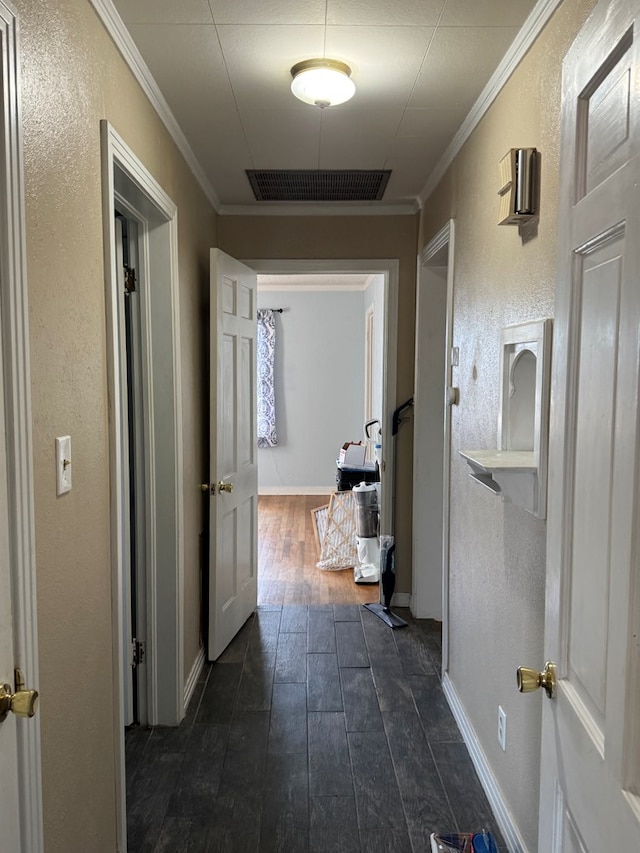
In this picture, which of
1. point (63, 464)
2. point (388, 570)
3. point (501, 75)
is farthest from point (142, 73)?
point (388, 570)

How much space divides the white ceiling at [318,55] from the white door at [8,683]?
4.18 feet

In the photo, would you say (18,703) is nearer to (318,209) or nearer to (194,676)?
(194,676)

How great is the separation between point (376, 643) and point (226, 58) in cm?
270

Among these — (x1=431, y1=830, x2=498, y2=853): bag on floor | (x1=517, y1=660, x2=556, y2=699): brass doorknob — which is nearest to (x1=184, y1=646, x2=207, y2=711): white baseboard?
(x1=431, y1=830, x2=498, y2=853): bag on floor

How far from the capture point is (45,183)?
122 centimetres

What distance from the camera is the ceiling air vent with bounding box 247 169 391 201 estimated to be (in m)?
2.95

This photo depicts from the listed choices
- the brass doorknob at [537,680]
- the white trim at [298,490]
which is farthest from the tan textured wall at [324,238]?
the white trim at [298,490]

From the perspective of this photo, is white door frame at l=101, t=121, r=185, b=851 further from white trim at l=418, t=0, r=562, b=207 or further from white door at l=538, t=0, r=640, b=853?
white door at l=538, t=0, r=640, b=853

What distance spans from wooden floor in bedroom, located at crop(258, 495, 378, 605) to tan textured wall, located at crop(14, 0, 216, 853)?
7.68 feet

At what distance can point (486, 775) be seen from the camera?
81.8 inches

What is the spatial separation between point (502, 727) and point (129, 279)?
1.99 meters

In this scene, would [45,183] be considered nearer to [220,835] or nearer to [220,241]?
[220,835]

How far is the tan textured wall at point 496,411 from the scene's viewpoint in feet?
5.25

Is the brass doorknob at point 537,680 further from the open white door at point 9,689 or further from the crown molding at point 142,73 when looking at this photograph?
the crown molding at point 142,73
